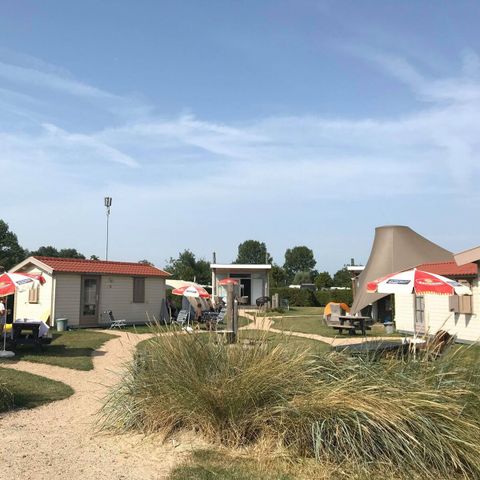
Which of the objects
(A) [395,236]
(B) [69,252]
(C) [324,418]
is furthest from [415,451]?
(B) [69,252]

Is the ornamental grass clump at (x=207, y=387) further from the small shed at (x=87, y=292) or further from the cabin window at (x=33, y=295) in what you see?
the cabin window at (x=33, y=295)

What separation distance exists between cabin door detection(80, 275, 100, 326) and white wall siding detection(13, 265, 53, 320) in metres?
1.29

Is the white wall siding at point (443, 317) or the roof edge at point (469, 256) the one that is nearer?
the roof edge at point (469, 256)

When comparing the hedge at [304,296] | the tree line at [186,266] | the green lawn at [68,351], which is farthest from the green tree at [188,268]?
the green lawn at [68,351]

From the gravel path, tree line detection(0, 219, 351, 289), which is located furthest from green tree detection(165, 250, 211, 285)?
the gravel path

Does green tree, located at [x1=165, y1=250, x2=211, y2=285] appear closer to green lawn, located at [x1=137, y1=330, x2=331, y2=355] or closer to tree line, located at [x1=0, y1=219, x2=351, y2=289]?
tree line, located at [x1=0, y1=219, x2=351, y2=289]

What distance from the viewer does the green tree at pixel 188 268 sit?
51781 mm

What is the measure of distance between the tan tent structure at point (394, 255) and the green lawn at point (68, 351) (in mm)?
12693

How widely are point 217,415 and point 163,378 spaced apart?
29.8 inches

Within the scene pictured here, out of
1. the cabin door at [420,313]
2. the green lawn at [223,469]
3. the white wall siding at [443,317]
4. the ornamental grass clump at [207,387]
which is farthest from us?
the cabin door at [420,313]

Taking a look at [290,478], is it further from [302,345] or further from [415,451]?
[302,345]

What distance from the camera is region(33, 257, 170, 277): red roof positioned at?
68.0 feet

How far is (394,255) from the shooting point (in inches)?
962

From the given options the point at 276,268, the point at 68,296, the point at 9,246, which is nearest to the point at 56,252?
the point at 9,246
